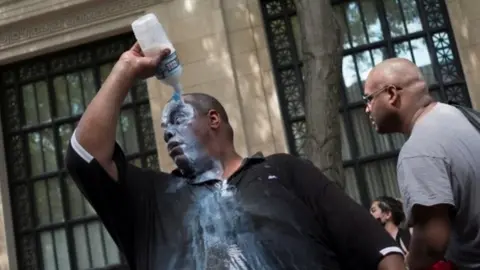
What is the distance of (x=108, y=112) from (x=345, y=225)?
91 centimetres

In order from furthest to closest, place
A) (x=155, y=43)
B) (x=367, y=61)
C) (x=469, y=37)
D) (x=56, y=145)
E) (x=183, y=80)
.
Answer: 1. (x=56, y=145)
2. (x=367, y=61)
3. (x=183, y=80)
4. (x=469, y=37)
5. (x=155, y=43)

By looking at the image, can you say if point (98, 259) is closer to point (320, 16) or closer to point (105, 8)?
point (105, 8)

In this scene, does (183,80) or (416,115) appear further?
(183,80)

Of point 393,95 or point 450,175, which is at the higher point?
point 393,95

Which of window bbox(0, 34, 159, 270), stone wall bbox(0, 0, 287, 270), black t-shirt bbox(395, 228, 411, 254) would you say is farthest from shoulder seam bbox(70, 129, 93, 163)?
window bbox(0, 34, 159, 270)

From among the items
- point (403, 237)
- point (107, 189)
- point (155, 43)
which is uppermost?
point (155, 43)

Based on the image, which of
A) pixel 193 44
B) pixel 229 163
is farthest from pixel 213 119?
pixel 193 44

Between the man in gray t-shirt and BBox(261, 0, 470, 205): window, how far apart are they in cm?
558

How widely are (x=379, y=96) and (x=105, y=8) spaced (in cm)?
715

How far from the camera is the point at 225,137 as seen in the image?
2.51 metres

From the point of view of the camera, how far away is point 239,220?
2242mm

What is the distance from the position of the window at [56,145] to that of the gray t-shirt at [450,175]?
6619 mm

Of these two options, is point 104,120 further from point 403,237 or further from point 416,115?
point 403,237

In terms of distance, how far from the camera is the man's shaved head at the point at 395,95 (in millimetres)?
2766
